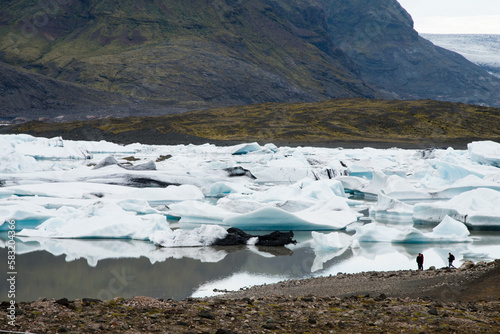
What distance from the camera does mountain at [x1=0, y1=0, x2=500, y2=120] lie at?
3521 inches

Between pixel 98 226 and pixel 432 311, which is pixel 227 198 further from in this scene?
pixel 432 311

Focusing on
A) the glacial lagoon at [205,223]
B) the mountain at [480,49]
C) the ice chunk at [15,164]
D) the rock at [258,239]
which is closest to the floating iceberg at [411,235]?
the glacial lagoon at [205,223]

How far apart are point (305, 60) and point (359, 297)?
125 m

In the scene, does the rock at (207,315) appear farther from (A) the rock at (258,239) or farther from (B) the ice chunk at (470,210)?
(B) the ice chunk at (470,210)

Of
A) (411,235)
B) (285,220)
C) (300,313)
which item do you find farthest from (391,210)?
(300,313)

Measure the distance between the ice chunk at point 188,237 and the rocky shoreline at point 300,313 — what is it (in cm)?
384

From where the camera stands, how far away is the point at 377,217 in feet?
42.1

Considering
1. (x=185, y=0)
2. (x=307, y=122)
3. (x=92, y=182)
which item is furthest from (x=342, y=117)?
(x=185, y=0)

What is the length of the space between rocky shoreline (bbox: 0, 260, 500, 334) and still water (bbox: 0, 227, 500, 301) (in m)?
1.74

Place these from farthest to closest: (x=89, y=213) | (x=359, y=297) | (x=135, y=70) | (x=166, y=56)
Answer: (x=166, y=56), (x=135, y=70), (x=89, y=213), (x=359, y=297)

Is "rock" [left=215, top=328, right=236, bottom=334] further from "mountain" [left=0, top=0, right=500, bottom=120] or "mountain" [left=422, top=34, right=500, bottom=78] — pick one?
"mountain" [left=422, top=34, right=500, bottom=78]

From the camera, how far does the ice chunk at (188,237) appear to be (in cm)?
945

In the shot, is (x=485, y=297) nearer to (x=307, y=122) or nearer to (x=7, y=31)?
(x=307, y=122)

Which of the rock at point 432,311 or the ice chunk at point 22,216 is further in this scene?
the ice chunk at point 22,216
